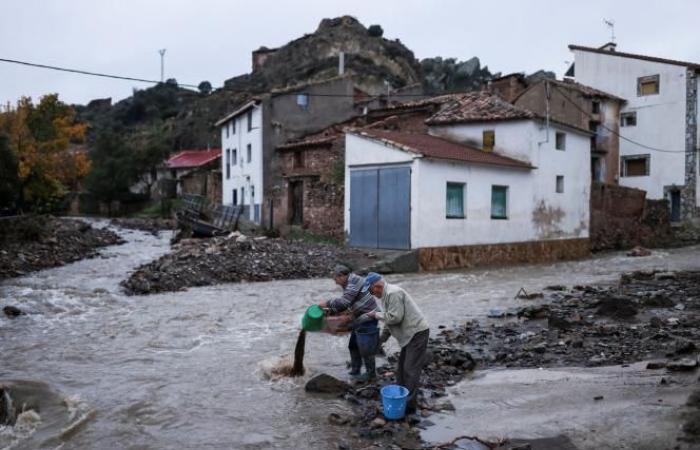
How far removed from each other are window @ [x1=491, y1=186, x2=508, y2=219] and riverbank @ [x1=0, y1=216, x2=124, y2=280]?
16.5 metres

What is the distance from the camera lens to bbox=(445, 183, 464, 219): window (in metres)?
22.8

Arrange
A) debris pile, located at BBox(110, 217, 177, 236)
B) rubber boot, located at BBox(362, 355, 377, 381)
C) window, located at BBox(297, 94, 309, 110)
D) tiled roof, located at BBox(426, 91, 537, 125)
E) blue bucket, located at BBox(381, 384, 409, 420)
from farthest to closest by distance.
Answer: debris pile, located at BBox(110, 217, 177, 236)
window, located at BBox(297, 94, 309, 110)
tiled roof, located at BBox(426, 91, 537, 125)
rubber boot, located at BBox(362, 355, 377, 381)
blue bucket, located at BBox(381, 384, 409, 420)

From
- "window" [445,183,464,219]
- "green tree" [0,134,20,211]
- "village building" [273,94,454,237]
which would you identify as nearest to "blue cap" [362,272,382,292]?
"window" [445,183,464,219]

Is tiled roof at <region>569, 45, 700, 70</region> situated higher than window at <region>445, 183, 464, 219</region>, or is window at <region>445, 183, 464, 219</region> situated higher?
tiled roof at <region>569, 45, 700, 70</region>

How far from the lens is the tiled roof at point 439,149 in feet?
72.8

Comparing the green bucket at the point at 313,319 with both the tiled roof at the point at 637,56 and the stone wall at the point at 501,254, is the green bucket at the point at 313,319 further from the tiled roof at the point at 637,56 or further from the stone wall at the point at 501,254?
the tiled roof at the point at 637,56

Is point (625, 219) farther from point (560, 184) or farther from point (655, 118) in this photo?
point (655, 118)

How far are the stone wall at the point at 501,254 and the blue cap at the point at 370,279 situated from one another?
13.7 m

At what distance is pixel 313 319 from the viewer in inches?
311

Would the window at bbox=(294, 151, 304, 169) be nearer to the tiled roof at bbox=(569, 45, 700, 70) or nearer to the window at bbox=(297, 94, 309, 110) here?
the window at bbox=(297, 94, 309, 110)

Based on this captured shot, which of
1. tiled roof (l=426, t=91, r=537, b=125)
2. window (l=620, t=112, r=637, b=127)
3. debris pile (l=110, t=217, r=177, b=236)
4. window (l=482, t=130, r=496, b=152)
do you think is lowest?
debris pile (l=110, t=217, r=177, b=236)

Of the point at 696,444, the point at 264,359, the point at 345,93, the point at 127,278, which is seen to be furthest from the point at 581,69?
the point at 696,444

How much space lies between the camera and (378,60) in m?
60.5

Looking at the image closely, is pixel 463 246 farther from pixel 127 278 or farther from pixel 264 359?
pixel 264 359
